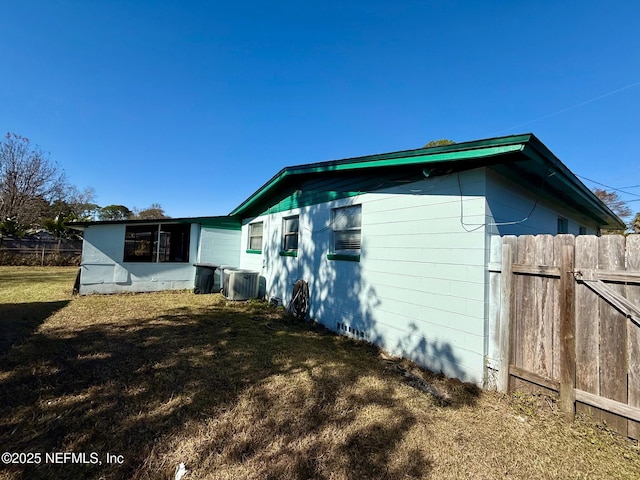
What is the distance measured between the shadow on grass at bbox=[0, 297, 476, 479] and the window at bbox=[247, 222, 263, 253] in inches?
222

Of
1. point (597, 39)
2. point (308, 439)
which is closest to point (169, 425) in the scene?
point (308, 439)

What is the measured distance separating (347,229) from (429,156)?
94.8 inches

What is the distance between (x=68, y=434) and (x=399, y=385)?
3.47 meters

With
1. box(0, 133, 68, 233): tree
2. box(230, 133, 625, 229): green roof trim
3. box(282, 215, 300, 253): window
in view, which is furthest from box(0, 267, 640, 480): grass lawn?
box(0, 133, 68, 233): tree

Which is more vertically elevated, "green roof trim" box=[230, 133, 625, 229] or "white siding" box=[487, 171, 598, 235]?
"green roof trim" box=[230, 133, 625, 229]

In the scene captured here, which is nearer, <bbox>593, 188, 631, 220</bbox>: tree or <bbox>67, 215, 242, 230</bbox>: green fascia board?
<bbox>67, 215, 242, 230</bbox>: green fascia board

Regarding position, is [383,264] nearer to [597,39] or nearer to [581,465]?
[581,465]

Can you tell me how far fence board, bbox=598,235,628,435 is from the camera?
257 cm

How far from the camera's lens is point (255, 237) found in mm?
10805

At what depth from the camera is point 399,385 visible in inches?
140

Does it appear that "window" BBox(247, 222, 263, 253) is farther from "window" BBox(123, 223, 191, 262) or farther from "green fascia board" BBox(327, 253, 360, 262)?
"green fascia board" BBox(327, 253, 360, 262)

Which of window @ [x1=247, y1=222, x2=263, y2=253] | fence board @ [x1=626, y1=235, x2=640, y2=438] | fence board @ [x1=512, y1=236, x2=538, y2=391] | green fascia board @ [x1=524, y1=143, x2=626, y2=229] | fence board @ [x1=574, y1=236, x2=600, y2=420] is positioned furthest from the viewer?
window @ [x1=247, y1=222, x2=263, y2=253]

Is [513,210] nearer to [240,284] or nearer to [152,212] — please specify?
[240,284]

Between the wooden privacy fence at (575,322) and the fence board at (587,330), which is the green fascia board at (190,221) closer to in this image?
the wooden privacy fence at (575,322)
